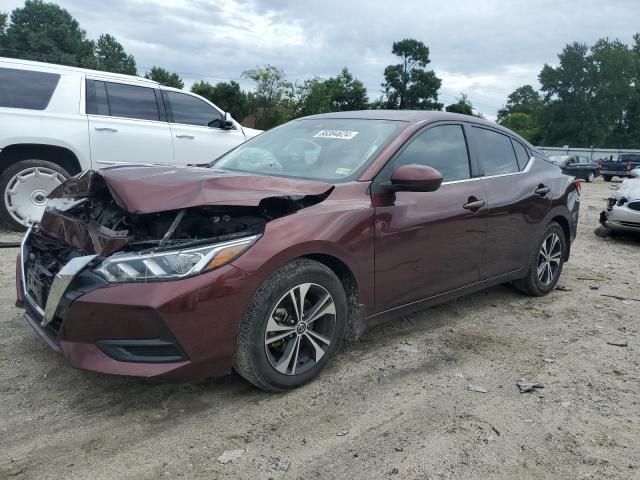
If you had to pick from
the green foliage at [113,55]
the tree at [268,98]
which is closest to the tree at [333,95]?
the tree at [268,98]

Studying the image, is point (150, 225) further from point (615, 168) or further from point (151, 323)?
point (615, 168)

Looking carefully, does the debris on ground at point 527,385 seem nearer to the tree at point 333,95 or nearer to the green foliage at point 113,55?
the tree at point 333,95

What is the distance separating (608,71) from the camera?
68.4m

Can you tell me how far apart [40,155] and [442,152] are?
504 cm

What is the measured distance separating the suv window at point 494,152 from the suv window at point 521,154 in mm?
67

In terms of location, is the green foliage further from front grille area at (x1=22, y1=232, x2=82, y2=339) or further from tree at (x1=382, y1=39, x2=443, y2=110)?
front grille area at (x1=22, y1=232, x2=82, y2=339)

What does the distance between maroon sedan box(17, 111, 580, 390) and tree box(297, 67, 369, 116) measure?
34.6 metres

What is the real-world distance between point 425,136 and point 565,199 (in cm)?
210

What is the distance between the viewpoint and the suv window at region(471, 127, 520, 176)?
4.27 m

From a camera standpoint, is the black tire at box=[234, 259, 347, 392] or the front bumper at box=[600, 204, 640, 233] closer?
the black tire at box=[234, 259, 347, 392]

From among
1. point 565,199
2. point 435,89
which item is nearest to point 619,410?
point 565,199

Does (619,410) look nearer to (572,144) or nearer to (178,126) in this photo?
(178,126)

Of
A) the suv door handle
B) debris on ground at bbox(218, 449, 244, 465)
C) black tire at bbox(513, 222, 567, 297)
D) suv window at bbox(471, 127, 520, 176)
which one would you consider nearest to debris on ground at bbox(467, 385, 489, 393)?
the suv door handle

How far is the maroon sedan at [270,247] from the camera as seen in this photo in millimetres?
2523
